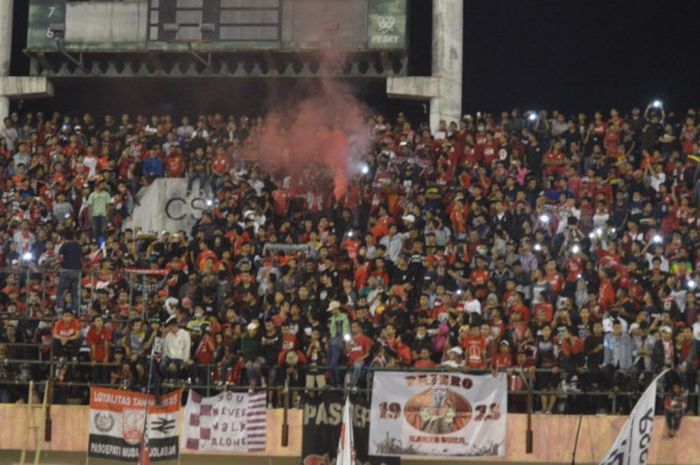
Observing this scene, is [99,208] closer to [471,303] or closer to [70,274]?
[70,274]

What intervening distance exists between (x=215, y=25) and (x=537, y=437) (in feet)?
43.8

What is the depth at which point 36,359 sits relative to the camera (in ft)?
74.2

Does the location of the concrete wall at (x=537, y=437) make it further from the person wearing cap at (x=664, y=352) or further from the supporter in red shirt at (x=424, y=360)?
the supporter in red shirt at (x=424, y=360)

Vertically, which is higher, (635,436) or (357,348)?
(357,348)

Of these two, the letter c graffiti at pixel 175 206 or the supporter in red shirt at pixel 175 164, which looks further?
the supporter in red shirt at pixel 175 164

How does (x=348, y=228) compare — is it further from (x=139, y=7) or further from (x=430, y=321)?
(x=139, y=7)

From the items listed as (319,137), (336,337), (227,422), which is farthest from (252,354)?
(319,137)

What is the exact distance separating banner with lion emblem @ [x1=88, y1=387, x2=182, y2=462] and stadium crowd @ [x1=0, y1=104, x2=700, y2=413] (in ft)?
2.84

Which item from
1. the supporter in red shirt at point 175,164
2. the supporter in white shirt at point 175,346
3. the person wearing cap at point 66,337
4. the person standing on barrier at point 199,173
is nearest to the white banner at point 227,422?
the supporter in white shirt at point 175,346

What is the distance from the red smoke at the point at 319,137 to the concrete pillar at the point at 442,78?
1.19m

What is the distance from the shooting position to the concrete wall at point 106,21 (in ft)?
101

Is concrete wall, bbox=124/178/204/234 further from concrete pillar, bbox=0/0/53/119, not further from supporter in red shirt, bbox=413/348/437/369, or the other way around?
supporter in red shirt, bbox=413/348/437/369

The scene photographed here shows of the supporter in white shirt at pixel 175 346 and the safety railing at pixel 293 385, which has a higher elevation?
the supporter in white shirt at pixel 175 346

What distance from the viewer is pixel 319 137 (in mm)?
29656
